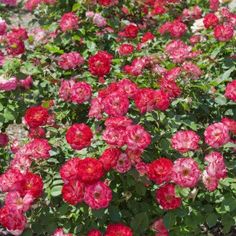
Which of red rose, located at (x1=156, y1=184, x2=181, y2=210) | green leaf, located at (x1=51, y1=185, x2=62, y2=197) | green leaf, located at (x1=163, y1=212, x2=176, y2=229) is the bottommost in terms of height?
green leaf, located at (x1=163, y1=212, x2=176, y2=229)

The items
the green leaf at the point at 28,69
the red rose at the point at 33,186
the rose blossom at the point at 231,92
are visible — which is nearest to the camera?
the red rose at the point at 33,186

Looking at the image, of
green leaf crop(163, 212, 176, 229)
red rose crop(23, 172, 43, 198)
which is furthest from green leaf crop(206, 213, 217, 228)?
red rose crop(23, 172, 43, 198)

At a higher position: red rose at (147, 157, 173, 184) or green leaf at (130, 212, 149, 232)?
red rose at (147, 157, 173, 184)

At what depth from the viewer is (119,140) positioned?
2.35 metres

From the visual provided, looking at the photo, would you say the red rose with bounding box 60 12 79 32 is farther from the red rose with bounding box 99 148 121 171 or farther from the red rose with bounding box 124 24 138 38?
the red rose with bounding box 99 148 121 171

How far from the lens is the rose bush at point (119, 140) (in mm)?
2346

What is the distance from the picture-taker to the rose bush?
2346 mm

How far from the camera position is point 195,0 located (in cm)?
510

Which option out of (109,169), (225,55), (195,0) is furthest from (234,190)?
(195,0)

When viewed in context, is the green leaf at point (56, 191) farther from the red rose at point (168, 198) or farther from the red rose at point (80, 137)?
the red rose at point (168, 198)

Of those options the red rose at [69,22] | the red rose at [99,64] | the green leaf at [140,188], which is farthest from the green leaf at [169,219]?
the red rose at [69,22]

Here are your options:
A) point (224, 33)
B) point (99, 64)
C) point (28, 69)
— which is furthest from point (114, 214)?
point (224, 33)

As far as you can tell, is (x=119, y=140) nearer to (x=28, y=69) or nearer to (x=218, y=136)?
(x=218, y=136)

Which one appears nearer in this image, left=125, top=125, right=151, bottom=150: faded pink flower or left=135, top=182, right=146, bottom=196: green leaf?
left=125, top=125, right=151, bottom=150: faded pink flower
